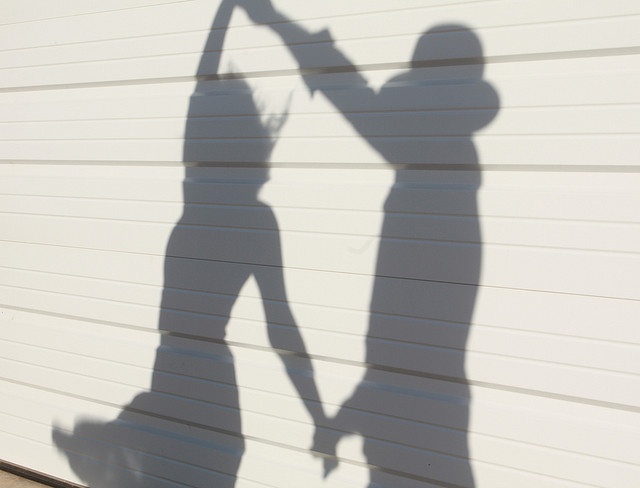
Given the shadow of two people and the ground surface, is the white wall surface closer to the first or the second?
the shadow of two people

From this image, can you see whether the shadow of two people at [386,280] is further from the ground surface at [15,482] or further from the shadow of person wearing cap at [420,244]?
the ground surface at [15,482]

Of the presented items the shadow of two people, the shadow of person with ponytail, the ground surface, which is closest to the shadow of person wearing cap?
the shadow of two people

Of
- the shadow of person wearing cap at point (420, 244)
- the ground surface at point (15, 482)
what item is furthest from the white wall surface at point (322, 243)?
the ground surface at point (15, 482)

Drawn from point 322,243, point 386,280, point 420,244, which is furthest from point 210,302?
point 420,244

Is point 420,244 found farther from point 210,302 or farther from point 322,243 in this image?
point 210,302

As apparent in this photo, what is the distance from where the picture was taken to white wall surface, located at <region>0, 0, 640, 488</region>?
219cm

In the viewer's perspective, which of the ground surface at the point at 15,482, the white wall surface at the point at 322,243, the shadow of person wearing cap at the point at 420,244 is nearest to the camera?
the white wall surface at the point at 322,243

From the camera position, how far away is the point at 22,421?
3443 mm

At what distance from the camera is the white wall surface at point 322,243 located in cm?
219

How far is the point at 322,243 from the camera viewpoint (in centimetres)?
261

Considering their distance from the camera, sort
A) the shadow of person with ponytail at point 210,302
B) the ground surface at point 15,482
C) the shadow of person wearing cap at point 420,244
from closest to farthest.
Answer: the shadow of person wearing cap at point 420,244 → the shadow of person with ponytail at point 210,302 → the ground surface at point 15,482

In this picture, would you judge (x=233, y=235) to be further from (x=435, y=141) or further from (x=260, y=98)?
(x=435, y=141)

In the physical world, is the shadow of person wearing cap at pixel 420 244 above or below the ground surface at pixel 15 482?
above

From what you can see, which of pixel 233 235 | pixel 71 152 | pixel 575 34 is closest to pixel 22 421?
pixel 71 152
